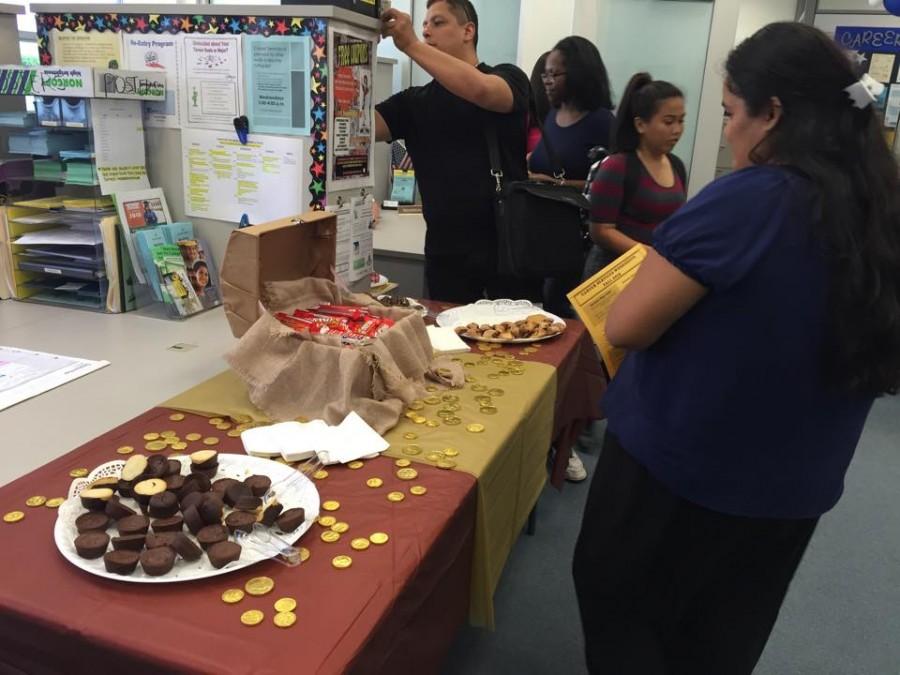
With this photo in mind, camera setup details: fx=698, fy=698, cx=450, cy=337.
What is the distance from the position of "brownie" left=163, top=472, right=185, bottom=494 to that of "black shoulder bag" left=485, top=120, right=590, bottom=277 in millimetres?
1296

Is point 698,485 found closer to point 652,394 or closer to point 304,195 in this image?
point 652,394

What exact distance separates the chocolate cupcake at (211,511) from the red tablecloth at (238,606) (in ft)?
0.25

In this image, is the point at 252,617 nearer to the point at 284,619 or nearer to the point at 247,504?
the point at 284,619

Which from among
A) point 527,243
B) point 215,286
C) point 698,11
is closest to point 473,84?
point 527,243

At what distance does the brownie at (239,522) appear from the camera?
30.8 inches

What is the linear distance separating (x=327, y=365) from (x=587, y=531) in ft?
1.69

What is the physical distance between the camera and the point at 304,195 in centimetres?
162

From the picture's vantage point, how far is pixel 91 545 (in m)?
0.73

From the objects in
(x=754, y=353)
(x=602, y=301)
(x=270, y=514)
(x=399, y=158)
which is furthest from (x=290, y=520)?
(x=399, y=158)

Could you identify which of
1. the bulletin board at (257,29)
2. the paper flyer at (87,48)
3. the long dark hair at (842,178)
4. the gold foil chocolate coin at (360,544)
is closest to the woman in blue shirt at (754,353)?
the long dark hair at (842,178)

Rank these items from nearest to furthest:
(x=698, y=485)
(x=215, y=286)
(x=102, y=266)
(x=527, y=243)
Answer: (x=698, y=485) → (x=102, y=266) → (x=215, y=286) → (x=527, y=243)

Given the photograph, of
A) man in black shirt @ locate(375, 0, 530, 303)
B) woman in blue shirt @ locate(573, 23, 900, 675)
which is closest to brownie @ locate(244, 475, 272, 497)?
woman in blue shirt @ locate(573, 23, 900, 675)

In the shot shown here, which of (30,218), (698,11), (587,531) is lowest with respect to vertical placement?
(587,531)

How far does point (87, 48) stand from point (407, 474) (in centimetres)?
142
